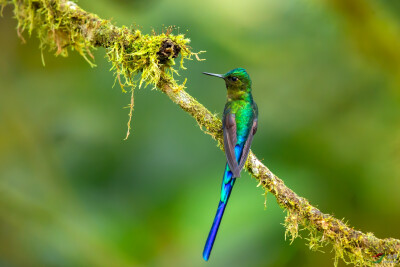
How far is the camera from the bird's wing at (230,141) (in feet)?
6.84

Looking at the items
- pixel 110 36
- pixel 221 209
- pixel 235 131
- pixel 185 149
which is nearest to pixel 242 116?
pixel 235 131

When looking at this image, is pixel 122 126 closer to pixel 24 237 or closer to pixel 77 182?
pixel 77 182

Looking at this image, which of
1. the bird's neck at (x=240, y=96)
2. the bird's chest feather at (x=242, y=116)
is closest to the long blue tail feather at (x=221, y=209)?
the bird's chest feather at (x=242, y=116)

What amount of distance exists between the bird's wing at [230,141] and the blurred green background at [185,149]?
4.33ft

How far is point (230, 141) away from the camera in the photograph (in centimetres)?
220

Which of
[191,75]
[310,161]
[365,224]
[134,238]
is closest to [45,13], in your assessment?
[191,75]

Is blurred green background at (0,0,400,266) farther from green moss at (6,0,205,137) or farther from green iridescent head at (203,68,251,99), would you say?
green moss at (6,0,205,137)

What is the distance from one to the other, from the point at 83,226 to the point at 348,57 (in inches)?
98.5

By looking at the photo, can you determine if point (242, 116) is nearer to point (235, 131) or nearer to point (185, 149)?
point (235, 131)

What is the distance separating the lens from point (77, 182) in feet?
12.3

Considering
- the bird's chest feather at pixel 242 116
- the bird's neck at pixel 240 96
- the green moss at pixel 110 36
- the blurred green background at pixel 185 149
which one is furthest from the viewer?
the blurred green background at pixel 185 149

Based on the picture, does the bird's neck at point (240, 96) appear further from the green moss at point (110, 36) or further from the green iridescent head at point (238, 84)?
the green moss at point (110, 36)

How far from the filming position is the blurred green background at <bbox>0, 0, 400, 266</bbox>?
3572mm

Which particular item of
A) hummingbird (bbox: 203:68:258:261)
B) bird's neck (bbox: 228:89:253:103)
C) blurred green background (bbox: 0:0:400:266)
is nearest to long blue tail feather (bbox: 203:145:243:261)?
hummingbird (bbox: 203:68:258:261)
